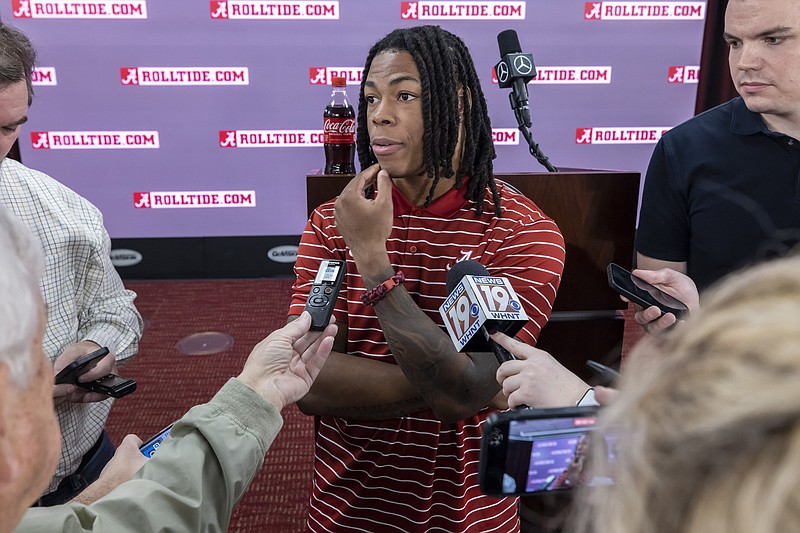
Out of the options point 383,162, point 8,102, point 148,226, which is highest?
point 8,102

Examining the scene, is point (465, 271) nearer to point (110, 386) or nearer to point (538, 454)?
point (538, 454)

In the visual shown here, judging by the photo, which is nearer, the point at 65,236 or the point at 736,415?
the point at 736,415

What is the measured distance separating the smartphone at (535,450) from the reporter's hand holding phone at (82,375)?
889 millimetres

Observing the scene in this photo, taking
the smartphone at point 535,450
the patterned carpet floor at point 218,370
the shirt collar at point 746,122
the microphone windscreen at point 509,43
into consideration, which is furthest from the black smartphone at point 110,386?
the shirt collar at point 746,122

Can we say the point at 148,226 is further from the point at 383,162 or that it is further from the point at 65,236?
the point at 383,162

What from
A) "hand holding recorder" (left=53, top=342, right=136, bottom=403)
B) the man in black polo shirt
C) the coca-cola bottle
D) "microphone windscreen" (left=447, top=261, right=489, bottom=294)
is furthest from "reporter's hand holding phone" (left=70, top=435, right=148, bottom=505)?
the man in black polo shirt

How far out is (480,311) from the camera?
0.81m

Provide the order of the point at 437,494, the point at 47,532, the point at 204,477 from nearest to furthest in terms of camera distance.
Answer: the point at 47,532
the point at 204,477
the point at 437,494

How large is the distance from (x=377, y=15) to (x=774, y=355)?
12.6ft

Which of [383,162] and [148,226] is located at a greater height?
[383,162]

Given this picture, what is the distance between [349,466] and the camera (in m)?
1.15

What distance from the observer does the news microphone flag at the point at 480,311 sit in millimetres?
816

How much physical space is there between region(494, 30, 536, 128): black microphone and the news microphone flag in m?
0.71

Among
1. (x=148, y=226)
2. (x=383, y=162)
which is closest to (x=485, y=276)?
(x=383, y=162)
